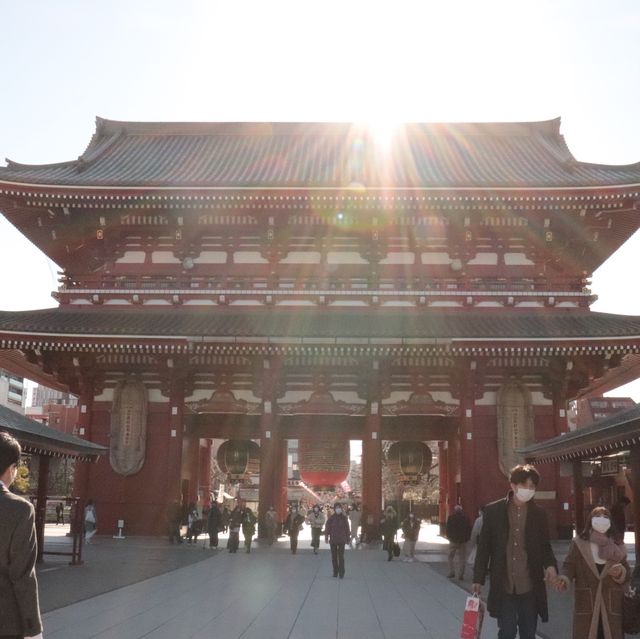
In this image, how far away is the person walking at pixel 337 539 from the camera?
1530cm

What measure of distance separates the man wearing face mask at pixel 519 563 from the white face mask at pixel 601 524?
439mm

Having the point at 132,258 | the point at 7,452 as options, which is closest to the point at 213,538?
the point at 132,258

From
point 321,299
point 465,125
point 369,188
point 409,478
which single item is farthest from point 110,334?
point 465,125

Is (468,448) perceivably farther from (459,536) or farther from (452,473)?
(459,536)

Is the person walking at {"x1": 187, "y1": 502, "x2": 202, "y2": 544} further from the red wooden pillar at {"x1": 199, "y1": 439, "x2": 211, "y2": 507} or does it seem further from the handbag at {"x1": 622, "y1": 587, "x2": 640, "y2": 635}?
the handbag at {"x1": 622, "y1": 587, "x2": 640, "y2": 635}

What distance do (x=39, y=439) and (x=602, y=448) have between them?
35.9 ft

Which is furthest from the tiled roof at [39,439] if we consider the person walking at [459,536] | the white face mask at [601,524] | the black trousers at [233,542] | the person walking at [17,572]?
the white face mask at [601,524]

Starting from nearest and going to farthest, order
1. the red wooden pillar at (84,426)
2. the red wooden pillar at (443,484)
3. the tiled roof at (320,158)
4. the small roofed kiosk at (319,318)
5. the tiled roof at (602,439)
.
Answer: the tiled roof at (602,439)
the small roofed kiosk at (319,318)
the red wooden pillar at (84,426)
the tiled roof at (320,158)
the red wooden pillar at (443,484)

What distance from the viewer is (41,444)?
1434 centimetres

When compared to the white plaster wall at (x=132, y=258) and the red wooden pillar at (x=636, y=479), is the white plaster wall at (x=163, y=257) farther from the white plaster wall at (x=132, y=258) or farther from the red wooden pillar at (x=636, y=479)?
the red wooden pillar at (x=636, y=479)

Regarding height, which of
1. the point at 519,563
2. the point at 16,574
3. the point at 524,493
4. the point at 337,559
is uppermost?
the point at 524,493

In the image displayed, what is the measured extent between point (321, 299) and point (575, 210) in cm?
893

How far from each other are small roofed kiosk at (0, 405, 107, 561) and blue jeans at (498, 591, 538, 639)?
9376 millimetres

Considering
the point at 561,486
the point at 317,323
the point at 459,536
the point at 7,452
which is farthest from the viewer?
the point at 317,323
